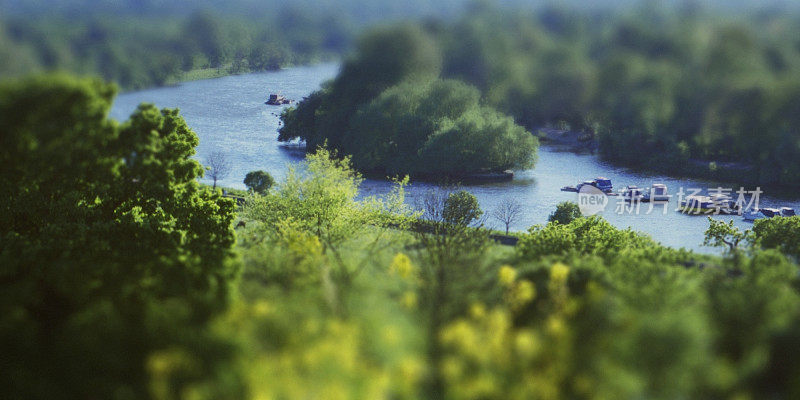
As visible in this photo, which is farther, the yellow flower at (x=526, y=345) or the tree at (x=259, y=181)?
the tree at (x=259, y=181)

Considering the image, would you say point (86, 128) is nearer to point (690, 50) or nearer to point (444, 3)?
point (444, 3)

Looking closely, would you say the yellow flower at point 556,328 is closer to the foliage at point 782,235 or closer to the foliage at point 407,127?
the foliage at point 782,235

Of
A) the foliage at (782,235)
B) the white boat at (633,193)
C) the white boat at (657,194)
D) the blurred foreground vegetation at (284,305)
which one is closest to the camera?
the blurred foreground vegetation at (284,305)

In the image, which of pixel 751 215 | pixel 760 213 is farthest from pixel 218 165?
pixel 760 213

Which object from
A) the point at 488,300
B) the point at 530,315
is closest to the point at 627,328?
the point at 530,315

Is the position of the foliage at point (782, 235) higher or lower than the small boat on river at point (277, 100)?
lower

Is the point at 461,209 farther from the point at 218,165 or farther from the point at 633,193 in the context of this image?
the point at 218,165

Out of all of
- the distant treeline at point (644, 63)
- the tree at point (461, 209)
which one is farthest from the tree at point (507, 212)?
the distant treeline at point (644, 63)

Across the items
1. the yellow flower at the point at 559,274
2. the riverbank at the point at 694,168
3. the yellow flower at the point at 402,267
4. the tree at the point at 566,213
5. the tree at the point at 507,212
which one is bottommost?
the tree at the point at 507,212
